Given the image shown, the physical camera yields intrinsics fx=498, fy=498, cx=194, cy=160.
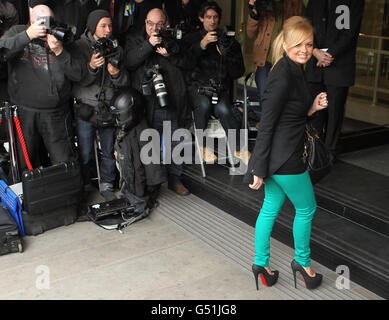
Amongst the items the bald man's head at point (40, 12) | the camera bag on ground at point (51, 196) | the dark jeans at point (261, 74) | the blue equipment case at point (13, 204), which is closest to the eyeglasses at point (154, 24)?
the bald man's head at point (40, 12)

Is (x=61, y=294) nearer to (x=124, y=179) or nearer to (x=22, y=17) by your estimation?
(x=124, y=179)

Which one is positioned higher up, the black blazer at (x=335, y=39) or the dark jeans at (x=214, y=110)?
the black blazer at (x=335, y=39)

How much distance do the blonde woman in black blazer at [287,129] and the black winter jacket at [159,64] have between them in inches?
65.4

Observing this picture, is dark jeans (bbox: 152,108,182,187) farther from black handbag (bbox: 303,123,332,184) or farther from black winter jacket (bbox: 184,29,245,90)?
black handbag (bbox: 303,123,332,184)

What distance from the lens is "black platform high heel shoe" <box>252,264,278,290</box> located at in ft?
10.5

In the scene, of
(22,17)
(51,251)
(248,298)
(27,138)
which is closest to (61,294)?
(51,251)

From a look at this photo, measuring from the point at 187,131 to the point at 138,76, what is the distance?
2.38 ft

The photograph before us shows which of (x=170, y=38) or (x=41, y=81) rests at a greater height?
(x=170, y=38)

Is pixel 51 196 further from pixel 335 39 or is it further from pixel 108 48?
pixel 335 39

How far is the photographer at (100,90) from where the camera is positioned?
4184 mm

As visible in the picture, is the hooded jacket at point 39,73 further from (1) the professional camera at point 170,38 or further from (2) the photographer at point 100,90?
(1) the professional camera at point 170,38

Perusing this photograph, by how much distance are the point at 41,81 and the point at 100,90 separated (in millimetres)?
505

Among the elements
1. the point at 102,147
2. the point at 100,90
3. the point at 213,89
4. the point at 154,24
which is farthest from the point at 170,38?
the point at 102,147

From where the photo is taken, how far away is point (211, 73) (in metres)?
4.73
